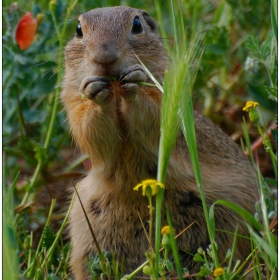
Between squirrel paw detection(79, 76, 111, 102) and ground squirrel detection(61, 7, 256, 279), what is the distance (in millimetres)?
26

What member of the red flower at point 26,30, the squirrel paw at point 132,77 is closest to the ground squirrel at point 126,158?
the squirrel paw at point 132,77

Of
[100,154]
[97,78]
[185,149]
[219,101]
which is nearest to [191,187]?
[185,149]

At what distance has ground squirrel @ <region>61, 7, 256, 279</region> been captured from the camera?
3.41 meters

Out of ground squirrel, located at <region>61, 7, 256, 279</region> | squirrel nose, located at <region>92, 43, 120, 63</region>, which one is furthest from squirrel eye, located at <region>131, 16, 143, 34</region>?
squirrel nose, located at <region>92, 43, 120, 63</region>

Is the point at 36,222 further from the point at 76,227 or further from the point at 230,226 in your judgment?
the point at 230,226

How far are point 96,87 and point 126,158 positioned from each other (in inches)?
20.8

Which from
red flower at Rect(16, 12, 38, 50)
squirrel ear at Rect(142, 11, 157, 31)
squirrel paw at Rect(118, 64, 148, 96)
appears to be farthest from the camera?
red flower at Rect(16, 12, 38, 50)

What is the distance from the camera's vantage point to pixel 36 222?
450 centimetres

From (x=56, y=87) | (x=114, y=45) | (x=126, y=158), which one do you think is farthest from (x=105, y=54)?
(x=56, y=87)

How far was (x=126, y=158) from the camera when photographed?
11.5 feet

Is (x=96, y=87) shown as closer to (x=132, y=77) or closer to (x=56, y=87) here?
(x=132, y=77)

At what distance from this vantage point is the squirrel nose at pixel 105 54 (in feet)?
10.1

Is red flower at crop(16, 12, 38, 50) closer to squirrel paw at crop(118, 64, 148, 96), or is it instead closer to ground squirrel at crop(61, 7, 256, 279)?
ground squirrel at crop(61, 7, 256, 279)

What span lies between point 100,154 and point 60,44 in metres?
0.95
